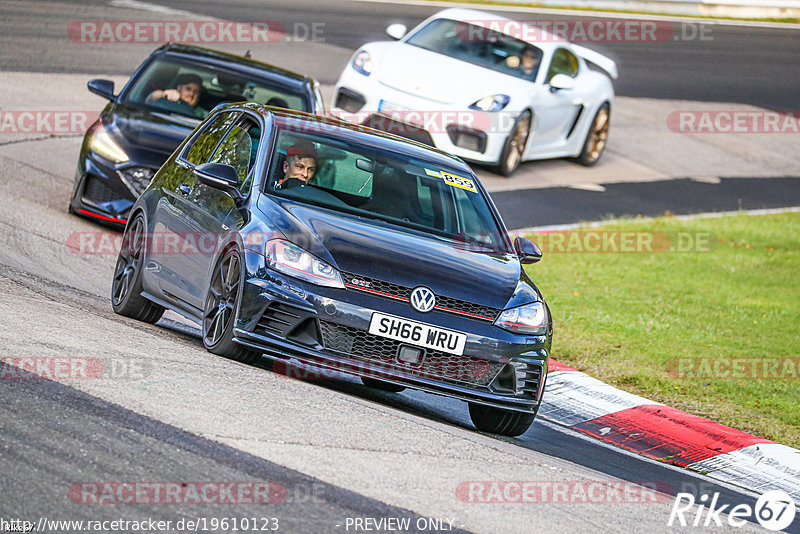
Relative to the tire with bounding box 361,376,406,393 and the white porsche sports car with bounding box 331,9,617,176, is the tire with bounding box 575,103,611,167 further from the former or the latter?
the tire with bounding box 361,376,406,393

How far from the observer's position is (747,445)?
28.8ft

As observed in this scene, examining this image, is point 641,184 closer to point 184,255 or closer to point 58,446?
point 184,255

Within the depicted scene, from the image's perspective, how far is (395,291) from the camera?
7.27m

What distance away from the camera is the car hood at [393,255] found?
7340 mm

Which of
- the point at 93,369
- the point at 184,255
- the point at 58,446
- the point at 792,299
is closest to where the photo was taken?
the point at 58,446

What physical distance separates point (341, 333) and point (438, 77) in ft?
33.1

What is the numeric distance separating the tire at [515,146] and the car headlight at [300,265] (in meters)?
10.0

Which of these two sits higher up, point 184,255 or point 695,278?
point 184,255

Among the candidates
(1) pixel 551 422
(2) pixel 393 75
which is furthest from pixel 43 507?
(2) pixel 393 75

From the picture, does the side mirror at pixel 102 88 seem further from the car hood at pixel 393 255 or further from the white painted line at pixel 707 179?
the white painted line at pixel 707 179

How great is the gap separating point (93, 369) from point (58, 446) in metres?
1.17

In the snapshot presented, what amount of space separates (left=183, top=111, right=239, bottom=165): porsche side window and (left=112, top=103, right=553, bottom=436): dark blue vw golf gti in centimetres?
2

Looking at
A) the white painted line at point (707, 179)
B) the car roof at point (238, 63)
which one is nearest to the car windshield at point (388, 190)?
the car roof at point (238, 63)

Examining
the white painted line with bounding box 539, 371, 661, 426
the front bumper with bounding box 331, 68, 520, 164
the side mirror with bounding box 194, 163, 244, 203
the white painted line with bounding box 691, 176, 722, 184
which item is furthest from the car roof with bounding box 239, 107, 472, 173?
the white painted line with bounding box 691, 176, 722, 184
